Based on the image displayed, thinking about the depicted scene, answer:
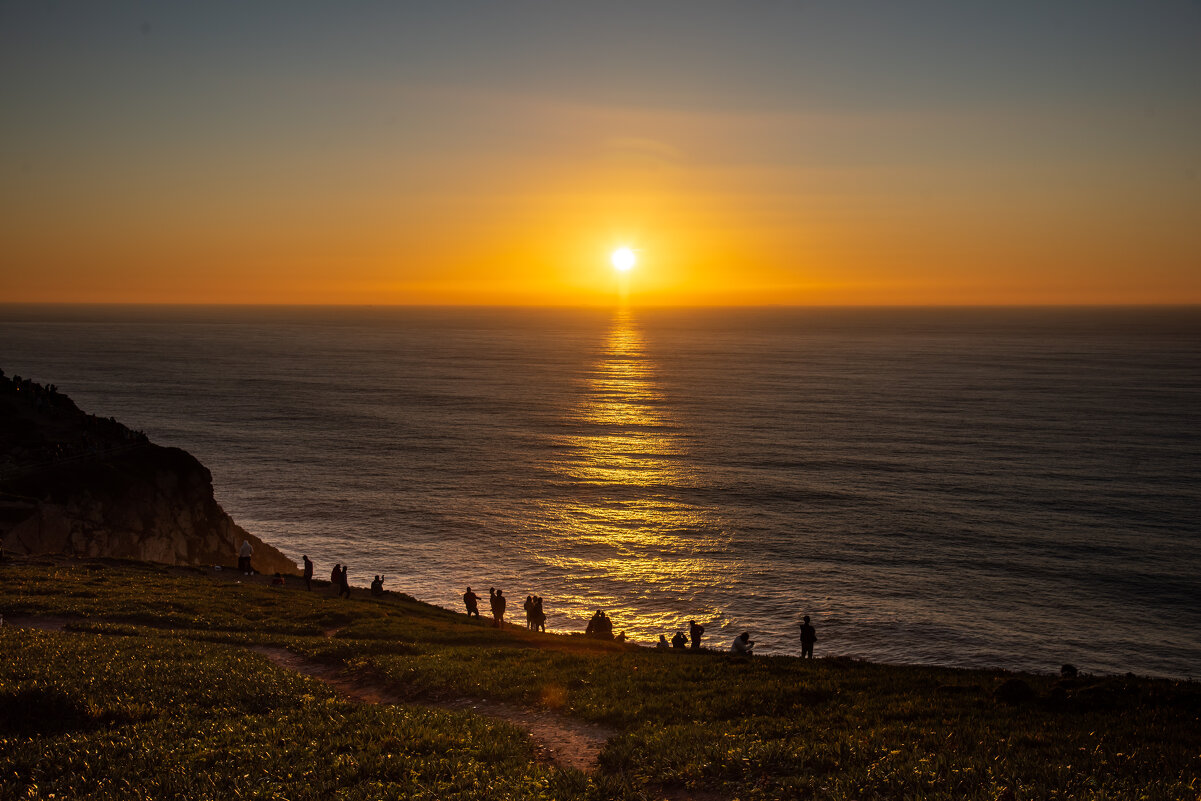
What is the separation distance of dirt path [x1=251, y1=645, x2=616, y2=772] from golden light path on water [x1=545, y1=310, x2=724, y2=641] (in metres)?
26.6

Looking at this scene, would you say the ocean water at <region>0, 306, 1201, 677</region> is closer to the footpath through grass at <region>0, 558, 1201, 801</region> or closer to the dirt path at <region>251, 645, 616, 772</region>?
the footpath through grass at <region>0, 558, 1201, 801</region>

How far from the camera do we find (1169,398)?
128 metres

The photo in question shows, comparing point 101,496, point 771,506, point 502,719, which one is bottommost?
point 771,506

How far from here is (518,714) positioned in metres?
16.8

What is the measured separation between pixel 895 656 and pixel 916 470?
151ft

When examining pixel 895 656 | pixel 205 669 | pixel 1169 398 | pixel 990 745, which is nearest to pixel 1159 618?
pixel 895 656

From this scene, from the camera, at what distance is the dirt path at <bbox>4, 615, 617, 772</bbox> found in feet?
47.2

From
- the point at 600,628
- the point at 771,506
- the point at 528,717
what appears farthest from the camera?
the point at 771,506

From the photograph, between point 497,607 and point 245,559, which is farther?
point 245,559

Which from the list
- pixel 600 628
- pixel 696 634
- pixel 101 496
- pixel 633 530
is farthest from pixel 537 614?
pixel 633 530

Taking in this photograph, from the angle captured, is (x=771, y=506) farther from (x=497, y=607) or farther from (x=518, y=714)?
(x=518, y=714)

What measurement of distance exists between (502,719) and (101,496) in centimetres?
4112

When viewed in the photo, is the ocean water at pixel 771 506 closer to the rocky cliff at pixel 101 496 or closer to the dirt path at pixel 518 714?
the rocky cliff at pixel 101 496

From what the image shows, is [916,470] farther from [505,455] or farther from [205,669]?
[205,669]
